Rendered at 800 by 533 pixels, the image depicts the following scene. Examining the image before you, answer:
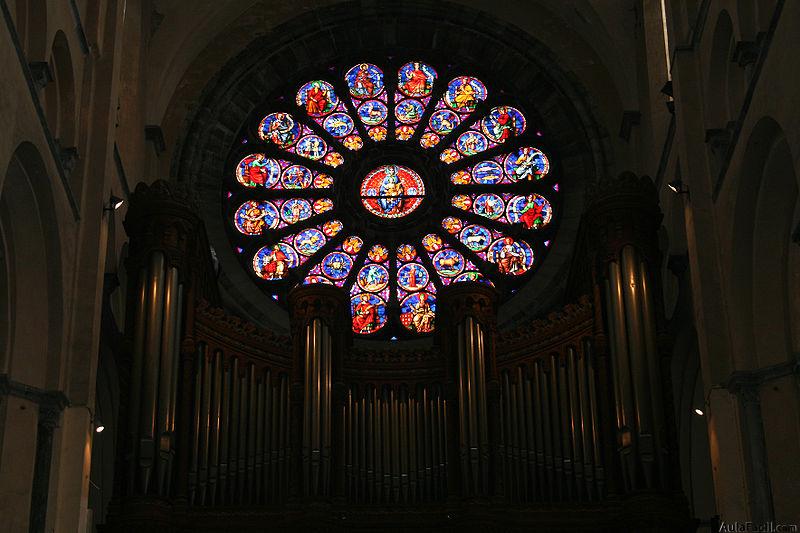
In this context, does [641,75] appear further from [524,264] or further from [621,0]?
[524,264]

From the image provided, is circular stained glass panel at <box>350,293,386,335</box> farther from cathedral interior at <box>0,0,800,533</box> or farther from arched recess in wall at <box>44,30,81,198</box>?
arched recess in wall at <box>44,30,81,198</box>

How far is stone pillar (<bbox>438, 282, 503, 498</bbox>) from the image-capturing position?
47.3ft

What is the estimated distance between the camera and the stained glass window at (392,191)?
20.2 meters

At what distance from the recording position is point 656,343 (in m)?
14.6

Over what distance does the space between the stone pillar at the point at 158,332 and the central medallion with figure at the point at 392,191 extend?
5.08 metres

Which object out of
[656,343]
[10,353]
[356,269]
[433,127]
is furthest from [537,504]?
[433,127]

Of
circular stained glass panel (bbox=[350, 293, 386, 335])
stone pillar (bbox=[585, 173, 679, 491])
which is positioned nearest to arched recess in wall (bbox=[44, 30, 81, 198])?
stone pillar (bbox=[585, 173, 679, 491])

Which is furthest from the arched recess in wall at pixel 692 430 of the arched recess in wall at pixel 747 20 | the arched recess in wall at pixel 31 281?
the arched recess in wall at pixel 31 281

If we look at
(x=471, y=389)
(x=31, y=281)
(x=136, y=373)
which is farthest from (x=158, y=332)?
(x=471, y=389)

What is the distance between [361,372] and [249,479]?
1.85m

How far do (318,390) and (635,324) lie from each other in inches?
135

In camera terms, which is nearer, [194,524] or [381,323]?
[194,524]

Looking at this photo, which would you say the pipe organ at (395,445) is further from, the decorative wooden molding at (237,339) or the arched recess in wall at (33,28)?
the arched recess in wall at (33,28)

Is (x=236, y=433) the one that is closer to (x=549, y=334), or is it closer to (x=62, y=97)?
(x=549, y=334)
